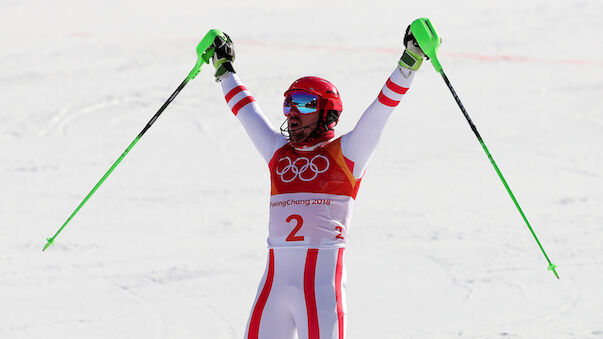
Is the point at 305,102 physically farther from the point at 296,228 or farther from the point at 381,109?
the point at 296,228

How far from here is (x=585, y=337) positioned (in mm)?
6066

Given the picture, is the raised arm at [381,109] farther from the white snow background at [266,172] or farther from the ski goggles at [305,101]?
the white snow background at [266,172]

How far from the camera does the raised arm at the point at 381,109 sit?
13.0ft

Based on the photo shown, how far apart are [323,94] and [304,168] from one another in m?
0.35

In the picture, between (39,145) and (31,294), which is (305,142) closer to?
(31,294)

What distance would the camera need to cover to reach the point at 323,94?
4121 mm

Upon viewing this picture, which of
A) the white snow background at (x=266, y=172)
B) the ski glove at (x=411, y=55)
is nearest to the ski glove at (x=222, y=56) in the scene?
the ski glove at (x=411, y=55)

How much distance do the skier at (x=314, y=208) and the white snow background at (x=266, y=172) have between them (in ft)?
7.73

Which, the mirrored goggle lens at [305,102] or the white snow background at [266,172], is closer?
the mirrored goggle lens at [305,102]

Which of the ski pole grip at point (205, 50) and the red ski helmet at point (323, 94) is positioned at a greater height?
the ski pole grip at point (205, 50)

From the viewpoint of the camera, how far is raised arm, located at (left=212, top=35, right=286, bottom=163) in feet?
14.3

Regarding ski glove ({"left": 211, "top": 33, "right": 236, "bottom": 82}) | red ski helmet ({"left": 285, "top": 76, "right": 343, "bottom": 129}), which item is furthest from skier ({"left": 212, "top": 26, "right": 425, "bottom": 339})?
ski glove ({"left": 211, "top": 33, "right": 236, "bottom": 82})

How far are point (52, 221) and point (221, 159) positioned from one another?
93.4 inches

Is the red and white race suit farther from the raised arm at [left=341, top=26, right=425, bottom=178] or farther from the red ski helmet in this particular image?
the red ski helmet
